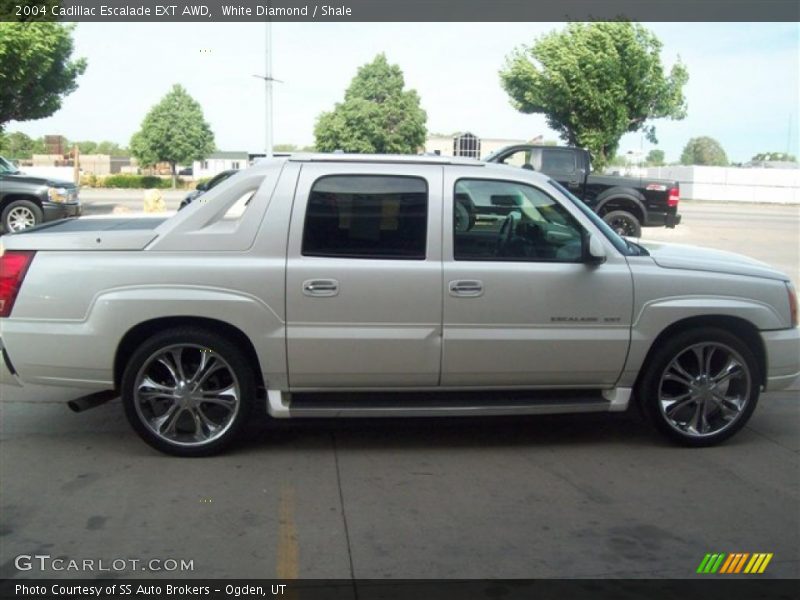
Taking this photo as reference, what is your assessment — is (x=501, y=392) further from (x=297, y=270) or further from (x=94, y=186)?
(x=94, y=186)

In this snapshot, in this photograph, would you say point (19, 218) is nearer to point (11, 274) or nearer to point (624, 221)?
point (624, 221)

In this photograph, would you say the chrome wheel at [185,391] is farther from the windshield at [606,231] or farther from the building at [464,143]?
the building at [464,143]

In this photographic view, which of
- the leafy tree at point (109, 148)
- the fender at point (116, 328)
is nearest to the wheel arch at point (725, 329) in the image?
the fender at point (116, 328)

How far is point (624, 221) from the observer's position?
16.0 metres

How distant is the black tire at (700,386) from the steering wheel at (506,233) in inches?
47.9

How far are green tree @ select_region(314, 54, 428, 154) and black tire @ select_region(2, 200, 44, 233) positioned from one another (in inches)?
768

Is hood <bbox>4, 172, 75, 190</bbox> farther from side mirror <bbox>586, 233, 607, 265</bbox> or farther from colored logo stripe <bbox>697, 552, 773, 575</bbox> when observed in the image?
colored logo stripe <bbox>697, 552, 773, 575</bbox>

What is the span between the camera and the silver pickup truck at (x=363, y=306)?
5.10m

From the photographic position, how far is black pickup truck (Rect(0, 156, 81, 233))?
1605 centimetres

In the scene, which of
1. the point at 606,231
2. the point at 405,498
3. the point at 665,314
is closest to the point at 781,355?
the point at 665,314

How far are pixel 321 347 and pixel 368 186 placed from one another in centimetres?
106

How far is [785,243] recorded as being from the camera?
66.6 feet

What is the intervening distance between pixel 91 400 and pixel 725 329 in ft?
13.6

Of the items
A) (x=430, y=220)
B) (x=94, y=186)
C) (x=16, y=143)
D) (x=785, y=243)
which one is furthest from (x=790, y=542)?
(x=16, y=143)
